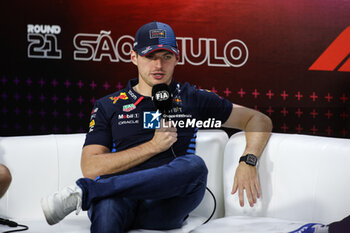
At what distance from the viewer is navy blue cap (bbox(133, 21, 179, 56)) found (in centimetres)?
206

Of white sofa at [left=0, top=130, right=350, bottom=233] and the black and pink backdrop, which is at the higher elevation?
the black and pink backdrop

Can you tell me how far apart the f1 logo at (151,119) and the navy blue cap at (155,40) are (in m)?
0.27

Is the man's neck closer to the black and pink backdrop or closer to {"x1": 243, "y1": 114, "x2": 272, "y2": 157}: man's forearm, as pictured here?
the black and pink backdrop

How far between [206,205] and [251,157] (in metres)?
0.34

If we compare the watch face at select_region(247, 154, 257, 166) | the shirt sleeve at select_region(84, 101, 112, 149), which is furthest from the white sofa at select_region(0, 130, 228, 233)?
the watch face at select_region(247, 154, 257, 166)

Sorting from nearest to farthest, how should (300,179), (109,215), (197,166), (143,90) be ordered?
(109,215) < (197,166) < (300,179) < (143,90)

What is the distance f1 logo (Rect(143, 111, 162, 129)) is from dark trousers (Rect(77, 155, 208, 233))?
300 mm

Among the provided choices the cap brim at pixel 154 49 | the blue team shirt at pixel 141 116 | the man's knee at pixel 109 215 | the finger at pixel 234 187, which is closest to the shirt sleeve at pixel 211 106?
the blue team shirt at pixel 141 116

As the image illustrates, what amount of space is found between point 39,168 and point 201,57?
0.98 metres

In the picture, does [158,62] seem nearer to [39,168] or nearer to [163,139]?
[163,139]

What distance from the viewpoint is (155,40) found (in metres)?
2.07

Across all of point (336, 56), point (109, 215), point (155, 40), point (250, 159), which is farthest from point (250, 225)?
point (336, 56)

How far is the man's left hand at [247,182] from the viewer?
1.94 m

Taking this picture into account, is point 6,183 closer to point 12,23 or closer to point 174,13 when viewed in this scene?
point 12,23
